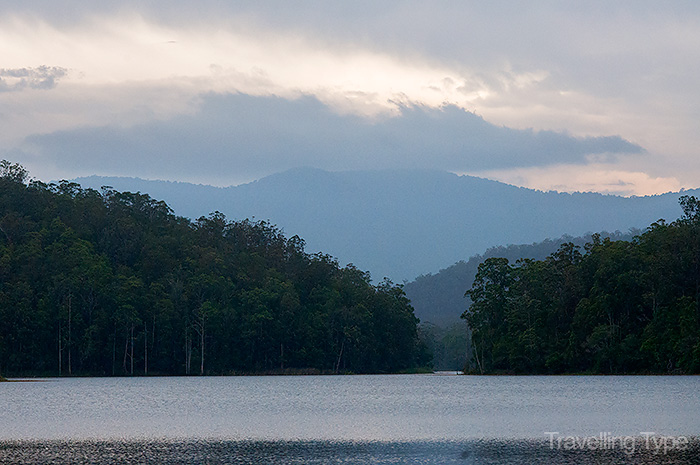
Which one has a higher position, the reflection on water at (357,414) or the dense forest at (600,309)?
the dense forest at (600,309)

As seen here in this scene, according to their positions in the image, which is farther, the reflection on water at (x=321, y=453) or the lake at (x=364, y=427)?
the lake at (x=364, y=427)

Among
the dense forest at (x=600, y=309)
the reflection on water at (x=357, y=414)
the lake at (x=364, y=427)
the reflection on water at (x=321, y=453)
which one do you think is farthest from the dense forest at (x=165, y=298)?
the reflection on water at (x=321, y=453)

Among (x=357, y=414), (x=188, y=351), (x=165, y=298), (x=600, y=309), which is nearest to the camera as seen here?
(x=357, y=414)

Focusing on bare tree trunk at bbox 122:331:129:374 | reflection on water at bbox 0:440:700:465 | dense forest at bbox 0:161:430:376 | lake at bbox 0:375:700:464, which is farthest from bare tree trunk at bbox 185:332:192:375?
reflection on water at bbox 0:440:700:465

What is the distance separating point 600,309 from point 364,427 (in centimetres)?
8007

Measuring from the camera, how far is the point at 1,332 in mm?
133125

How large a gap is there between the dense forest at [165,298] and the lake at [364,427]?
61578 millimetres

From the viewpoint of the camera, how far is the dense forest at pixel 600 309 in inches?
4434

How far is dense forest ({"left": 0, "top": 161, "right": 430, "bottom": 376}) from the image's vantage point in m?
137

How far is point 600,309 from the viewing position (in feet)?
393

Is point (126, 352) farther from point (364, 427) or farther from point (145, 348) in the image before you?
point (364, 427)

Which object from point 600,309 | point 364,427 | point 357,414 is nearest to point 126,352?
point 600,309

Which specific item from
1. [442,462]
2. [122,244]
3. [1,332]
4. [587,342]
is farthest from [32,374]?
[442,462]

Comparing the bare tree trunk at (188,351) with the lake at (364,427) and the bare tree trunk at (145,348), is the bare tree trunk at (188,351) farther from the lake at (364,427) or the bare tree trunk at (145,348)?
the lake at (364,427)
